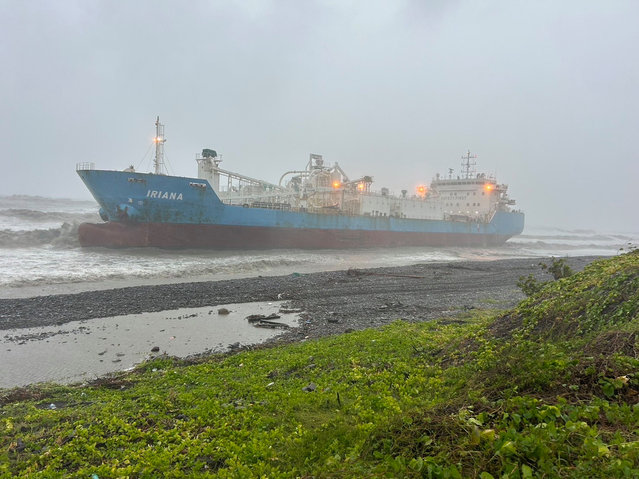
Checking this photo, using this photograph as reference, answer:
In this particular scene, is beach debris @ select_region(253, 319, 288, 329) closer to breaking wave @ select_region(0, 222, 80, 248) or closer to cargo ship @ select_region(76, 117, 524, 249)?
cargo ship @ select_region(76, 117, 524, 249)

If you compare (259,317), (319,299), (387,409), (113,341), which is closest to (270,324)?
(259,317)

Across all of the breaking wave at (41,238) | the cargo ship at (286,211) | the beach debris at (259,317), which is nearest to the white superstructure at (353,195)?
the cargo ship at (286,211)

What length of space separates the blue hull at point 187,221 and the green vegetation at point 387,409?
19104mm

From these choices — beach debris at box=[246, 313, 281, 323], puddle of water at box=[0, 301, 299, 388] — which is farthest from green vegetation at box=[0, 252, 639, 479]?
beach debris at box=[246, 313, 281, 323]

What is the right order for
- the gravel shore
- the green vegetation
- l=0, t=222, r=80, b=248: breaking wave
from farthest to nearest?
l=0, t=222, r=80, b=248: breaking wave → the gravel shore → the green vegetation

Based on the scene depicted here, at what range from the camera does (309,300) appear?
1169cm

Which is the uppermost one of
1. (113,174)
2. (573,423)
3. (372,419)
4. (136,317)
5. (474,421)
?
(113,174)

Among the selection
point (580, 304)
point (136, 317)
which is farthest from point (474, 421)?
point (136, 317)

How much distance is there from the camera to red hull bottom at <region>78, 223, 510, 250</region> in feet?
74.8

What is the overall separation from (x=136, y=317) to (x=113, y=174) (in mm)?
16417

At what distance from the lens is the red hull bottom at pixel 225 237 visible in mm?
22812

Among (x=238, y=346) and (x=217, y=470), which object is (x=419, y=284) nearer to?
(x=238, y=346)

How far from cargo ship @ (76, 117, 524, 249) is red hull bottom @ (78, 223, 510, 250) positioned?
0.22ft

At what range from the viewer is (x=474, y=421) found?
253 cm
